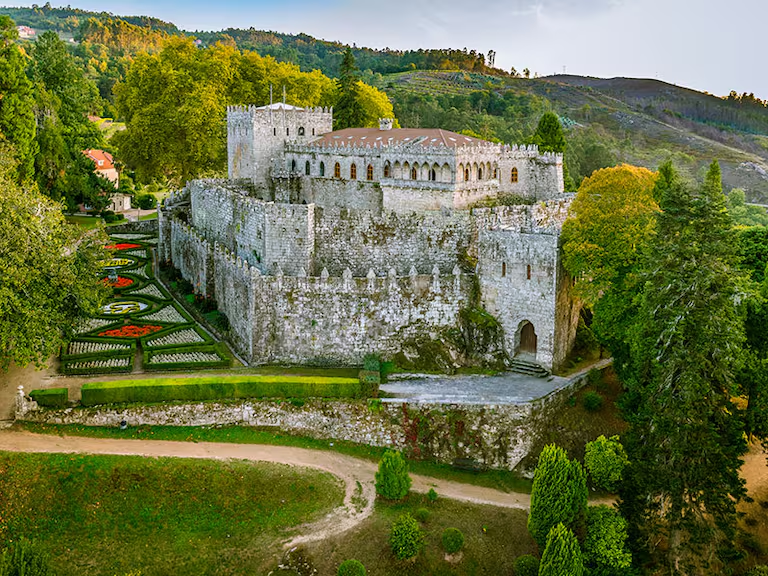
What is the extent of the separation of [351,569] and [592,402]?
14.9 meters

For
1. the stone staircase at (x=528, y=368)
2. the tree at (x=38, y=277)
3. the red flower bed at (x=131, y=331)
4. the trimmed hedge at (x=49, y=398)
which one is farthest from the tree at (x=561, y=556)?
the red flower bed at (x=131, y=331)

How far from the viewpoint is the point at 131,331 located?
3972 centimetres

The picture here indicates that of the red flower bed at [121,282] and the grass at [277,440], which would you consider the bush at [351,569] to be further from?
the red flower bed at [121,282]

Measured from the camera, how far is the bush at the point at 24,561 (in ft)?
66.6

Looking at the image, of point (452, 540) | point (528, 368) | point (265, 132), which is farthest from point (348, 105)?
point (452, 540)

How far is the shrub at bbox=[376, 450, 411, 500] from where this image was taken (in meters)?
29.4

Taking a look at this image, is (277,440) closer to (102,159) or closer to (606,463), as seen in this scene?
(606,463)

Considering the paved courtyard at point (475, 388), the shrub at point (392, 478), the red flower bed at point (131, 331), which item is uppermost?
the red flower bed at point (131, 331)

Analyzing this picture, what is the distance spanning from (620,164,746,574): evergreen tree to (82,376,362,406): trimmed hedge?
506 inches

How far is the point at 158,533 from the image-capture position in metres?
27.3

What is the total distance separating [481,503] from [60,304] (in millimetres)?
20296

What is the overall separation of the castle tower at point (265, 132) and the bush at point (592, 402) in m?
25.7

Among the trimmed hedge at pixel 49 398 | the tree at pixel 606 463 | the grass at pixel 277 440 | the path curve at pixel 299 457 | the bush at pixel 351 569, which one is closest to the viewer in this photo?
the bush at pixel 351 569

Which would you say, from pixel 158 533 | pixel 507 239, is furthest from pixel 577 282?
pixel 158 533
